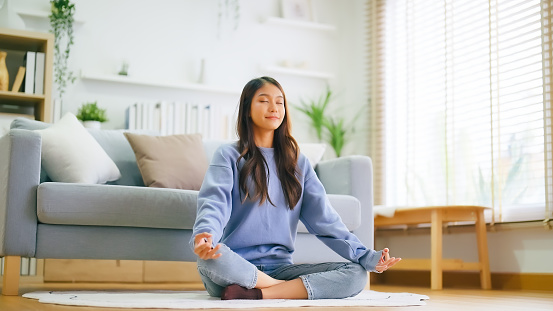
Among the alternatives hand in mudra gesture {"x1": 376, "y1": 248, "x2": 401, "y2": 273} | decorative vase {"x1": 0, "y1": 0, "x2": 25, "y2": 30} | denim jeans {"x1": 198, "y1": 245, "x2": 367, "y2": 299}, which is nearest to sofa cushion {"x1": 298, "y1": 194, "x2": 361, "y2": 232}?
denim jeans {"x1": 198, "y1": 245, "x2": 367, "y2": 299}

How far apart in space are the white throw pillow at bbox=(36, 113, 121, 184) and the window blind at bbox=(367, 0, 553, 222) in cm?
206

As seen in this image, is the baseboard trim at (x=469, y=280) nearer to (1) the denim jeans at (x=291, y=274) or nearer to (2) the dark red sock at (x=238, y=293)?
(1) the denim jeans at (x=291, y=274)

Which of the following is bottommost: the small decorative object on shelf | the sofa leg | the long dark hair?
the sofa leg

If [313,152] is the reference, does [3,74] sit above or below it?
above

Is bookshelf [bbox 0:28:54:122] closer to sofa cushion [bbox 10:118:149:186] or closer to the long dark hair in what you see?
sofa cushion [bbox 10:118:149:186]

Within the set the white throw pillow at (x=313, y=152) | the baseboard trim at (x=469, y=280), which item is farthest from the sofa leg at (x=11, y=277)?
the baseboard trim at (x=469, y=280)

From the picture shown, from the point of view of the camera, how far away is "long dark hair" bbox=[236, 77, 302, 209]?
7.07 feet

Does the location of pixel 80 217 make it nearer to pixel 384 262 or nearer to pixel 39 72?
pixel 384 262

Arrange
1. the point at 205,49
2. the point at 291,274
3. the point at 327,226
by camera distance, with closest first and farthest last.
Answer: the point at 291,274 → the point at 327,226 → the point at 205,49

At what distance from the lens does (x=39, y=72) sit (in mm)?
3961

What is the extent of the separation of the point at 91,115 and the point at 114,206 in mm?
1691

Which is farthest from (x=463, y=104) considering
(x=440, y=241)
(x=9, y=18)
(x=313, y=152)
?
(x=9, y=18)

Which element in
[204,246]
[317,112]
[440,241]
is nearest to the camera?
[204,246]

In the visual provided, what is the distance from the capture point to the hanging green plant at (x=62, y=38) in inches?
162
